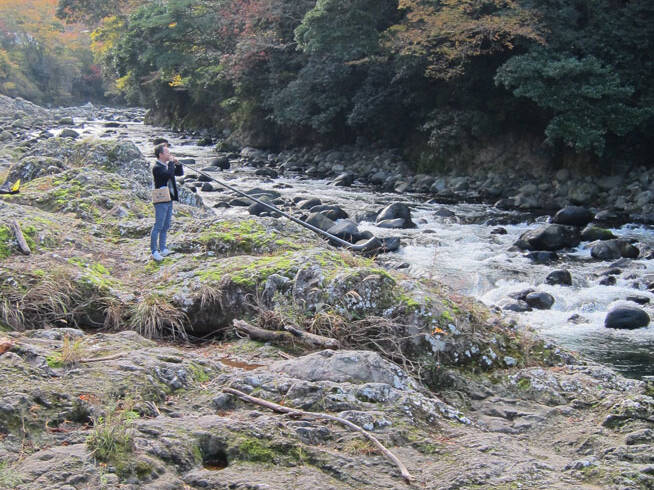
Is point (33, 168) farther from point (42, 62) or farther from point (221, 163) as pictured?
point (42, 62)

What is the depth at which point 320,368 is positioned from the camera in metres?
3.81

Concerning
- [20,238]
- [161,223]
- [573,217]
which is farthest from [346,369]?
[573,217]

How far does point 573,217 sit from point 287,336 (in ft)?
36.9

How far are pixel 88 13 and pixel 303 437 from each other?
43679 mm

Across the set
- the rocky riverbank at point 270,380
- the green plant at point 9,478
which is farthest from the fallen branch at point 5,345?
the green plant at point 9,478

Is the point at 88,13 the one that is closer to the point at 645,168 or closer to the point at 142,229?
the point at 645,168

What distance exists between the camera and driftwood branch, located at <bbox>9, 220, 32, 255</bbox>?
5.62 m

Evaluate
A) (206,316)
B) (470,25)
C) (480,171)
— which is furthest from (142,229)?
(480,171)

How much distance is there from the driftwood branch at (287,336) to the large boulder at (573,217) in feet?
36.5

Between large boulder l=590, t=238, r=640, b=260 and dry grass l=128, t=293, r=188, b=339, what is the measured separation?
920cm

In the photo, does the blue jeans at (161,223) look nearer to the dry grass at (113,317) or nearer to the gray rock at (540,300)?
the dry grass at (113,317)

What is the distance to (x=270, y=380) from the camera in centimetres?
369

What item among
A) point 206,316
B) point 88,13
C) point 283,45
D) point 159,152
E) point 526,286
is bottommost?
point 526,286

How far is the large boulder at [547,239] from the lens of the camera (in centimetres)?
1212
